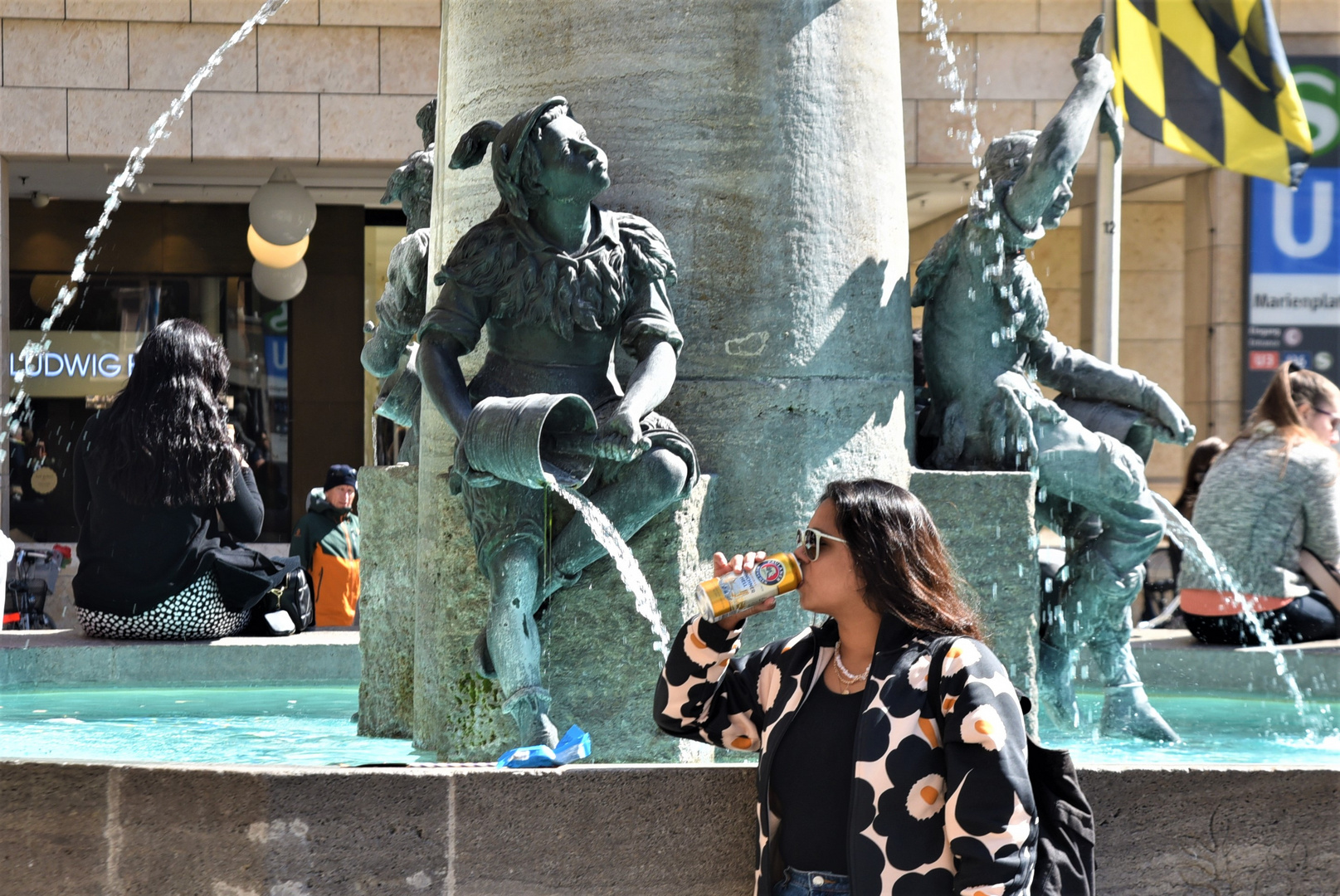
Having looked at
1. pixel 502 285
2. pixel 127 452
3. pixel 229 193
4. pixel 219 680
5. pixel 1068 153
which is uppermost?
pixel 229 193

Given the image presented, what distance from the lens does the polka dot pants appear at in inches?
293

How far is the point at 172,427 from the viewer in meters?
7.25

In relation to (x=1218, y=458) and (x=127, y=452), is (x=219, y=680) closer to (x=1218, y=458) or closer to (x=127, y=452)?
(x=127, y=452)

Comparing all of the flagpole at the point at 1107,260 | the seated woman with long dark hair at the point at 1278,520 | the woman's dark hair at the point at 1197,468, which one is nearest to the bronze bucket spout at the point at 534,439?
the seated woman with long dark hair at the point at 1278,520

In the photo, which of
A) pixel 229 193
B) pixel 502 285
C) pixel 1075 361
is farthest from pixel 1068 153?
pixel 229 193

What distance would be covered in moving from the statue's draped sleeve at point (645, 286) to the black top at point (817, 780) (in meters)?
1.77

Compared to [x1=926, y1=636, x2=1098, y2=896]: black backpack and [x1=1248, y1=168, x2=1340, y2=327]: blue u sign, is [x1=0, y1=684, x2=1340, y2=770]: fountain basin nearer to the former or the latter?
[x1=926, y1=636, x2=1098, y2=896]: black backpack

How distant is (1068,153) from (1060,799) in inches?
120

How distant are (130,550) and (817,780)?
5123mm

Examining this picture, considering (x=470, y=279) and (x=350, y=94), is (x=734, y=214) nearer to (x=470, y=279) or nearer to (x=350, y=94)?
(x=470, y=279)

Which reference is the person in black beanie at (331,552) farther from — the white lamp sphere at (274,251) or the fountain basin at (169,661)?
the white lamp sphere at (274,251)

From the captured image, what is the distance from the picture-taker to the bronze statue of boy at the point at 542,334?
456cm

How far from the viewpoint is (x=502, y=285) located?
4668 millimetres

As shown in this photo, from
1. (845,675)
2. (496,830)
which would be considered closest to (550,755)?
(496,830)
